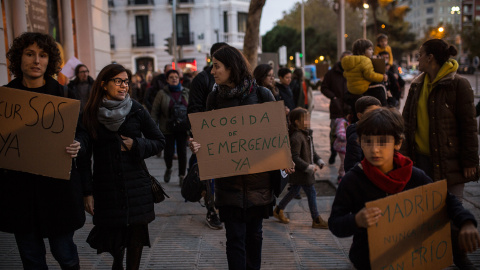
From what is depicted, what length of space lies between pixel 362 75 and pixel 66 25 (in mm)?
7295

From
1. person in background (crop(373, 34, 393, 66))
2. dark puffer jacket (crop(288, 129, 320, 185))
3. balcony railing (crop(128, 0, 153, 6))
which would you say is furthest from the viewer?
balcony railing (crop(128, 0, 153, 6))

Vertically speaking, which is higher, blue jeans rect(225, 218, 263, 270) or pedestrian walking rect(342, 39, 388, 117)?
pedestrian walking rect(342, 39, 388, 117)

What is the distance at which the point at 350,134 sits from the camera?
13.3 ft

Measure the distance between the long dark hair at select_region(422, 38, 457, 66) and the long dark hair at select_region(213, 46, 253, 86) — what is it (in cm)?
163

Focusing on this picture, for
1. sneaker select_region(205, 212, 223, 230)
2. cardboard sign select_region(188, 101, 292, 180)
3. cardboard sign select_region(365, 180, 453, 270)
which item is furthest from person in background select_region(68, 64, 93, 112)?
cardboard sign select_region(365, 180, 453, 270)

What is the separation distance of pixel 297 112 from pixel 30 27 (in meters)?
5.70

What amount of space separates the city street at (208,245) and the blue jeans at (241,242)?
724 mm

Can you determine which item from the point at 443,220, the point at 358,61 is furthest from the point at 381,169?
the point at 358,61

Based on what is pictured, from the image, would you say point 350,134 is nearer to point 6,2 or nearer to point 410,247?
point 410,247

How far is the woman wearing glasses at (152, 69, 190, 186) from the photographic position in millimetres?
7418

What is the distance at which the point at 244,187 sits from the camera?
343 cm

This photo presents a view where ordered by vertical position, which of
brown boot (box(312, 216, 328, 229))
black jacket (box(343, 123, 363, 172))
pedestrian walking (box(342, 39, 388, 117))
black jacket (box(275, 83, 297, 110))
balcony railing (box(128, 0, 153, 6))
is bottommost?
brown boot (box(312, 216, 328, 229))

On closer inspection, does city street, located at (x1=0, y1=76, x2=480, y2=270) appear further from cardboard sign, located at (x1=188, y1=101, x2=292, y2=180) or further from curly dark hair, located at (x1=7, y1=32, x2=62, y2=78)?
curly dark hair, located at (x1=7, y1=32, x2=62, y2=78)

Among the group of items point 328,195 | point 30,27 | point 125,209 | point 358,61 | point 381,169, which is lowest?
point 328,195
